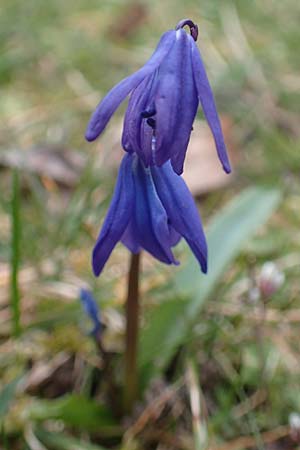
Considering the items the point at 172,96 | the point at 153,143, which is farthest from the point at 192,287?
the point at 172,96

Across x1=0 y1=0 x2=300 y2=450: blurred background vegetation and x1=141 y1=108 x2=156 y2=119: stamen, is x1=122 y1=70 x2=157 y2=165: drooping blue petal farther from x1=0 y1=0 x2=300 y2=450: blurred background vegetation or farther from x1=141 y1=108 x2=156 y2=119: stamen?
x1=0 y1=0 x2=300 y2=450: blurred background vegetation

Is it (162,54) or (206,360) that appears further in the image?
(206,360)

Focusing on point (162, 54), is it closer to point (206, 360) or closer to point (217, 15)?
point (206, 360)

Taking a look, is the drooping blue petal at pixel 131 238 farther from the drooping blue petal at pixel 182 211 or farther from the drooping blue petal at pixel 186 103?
the drooping blue petal at pixel 186 103

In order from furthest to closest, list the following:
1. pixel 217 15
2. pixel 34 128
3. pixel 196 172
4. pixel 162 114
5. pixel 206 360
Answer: pixel 217 15, pixel 34 128, pixel 196 172, pixel 206 360, pixel 162 114

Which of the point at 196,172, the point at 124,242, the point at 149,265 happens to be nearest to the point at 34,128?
the point at 196,172

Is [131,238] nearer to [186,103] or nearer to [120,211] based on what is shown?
[120,211]

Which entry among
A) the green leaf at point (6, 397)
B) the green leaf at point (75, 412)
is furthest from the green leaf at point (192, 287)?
the green leaf at point (6, 397)
